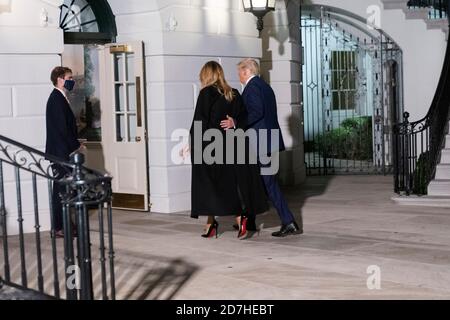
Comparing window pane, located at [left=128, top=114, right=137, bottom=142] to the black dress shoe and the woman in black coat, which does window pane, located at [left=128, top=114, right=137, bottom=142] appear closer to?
the woman in black coat

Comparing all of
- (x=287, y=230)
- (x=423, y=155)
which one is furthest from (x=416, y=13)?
(x=287, y=230)

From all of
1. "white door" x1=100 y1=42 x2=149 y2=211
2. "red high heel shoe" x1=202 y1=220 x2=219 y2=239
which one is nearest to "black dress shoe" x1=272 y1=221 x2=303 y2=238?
"red high heel shoe" x1=202 y1=220 x2=219 y2=239

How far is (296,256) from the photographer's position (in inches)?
289

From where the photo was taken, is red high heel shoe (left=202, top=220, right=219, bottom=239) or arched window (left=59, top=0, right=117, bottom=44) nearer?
red high heel shoe (left=202, top=220, right=219, bottom=239)

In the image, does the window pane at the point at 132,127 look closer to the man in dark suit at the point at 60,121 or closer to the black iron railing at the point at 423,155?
the man in dark suit at the point at 60,121

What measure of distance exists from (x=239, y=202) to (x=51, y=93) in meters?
2.23

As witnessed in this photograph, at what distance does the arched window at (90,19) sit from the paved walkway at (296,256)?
2287 millimetres

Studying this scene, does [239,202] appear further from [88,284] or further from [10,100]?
[88,284]

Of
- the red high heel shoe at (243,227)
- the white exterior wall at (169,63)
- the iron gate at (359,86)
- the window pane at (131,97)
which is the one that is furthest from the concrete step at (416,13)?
Result: the red high heel shoe at (243,227)

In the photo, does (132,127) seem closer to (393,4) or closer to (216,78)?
(216,78)

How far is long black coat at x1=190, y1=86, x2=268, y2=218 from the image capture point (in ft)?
26.6

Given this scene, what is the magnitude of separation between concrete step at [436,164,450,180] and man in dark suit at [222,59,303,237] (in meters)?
3.13

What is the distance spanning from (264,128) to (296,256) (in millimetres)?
1556

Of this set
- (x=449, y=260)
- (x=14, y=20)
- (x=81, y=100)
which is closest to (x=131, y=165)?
(x=81, y=100)
